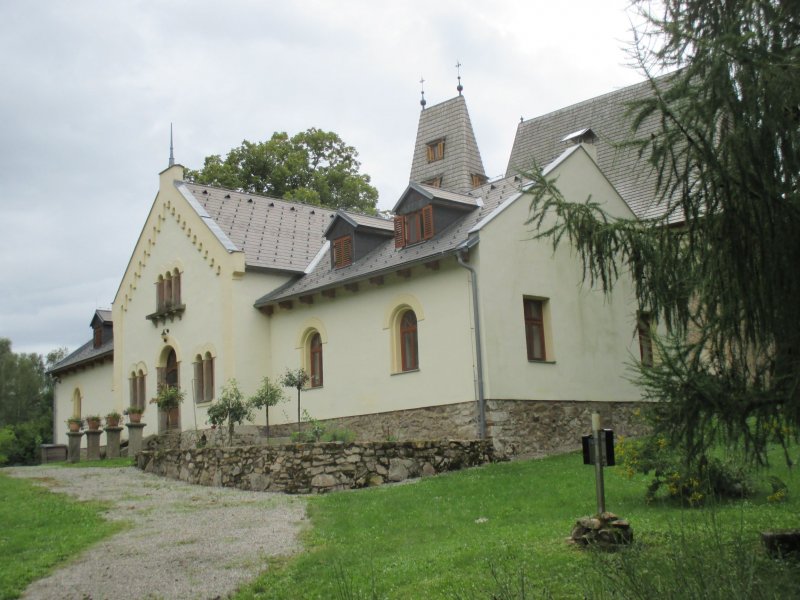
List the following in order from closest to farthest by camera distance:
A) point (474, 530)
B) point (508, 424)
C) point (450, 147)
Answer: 1. point (474, 530)
2. point (508, 424)
3. point (450, 147)

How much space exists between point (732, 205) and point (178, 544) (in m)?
8.33

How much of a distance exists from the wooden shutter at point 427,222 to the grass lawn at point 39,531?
9.76 meters

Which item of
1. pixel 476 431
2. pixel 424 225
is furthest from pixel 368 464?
pixel 424 225

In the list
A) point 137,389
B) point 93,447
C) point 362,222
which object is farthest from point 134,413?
point 362,222

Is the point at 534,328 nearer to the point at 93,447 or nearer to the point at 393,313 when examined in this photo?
the point at 393,313

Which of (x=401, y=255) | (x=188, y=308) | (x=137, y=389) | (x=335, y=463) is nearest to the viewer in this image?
(x=335, y=463)

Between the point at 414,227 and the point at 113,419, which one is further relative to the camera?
the point at 113,419

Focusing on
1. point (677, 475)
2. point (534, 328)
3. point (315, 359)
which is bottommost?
point (677, 475)

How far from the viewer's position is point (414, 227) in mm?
21859

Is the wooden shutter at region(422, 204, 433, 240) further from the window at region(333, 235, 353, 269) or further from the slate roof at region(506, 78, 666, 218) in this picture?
the slate roof at region(506, 78, 666, 218)

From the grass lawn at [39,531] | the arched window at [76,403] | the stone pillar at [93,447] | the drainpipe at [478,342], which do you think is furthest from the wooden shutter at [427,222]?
the arched window at [76,403]

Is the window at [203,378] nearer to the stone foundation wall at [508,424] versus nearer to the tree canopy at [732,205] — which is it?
the stone foundation wall at [508,424]

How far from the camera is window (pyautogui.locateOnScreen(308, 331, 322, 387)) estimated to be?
76.8 feet

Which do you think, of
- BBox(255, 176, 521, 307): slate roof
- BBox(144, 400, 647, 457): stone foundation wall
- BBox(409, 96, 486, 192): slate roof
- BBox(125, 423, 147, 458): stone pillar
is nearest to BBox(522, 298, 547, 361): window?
BBox(144, 400, 647, 457): stone foundation wall
